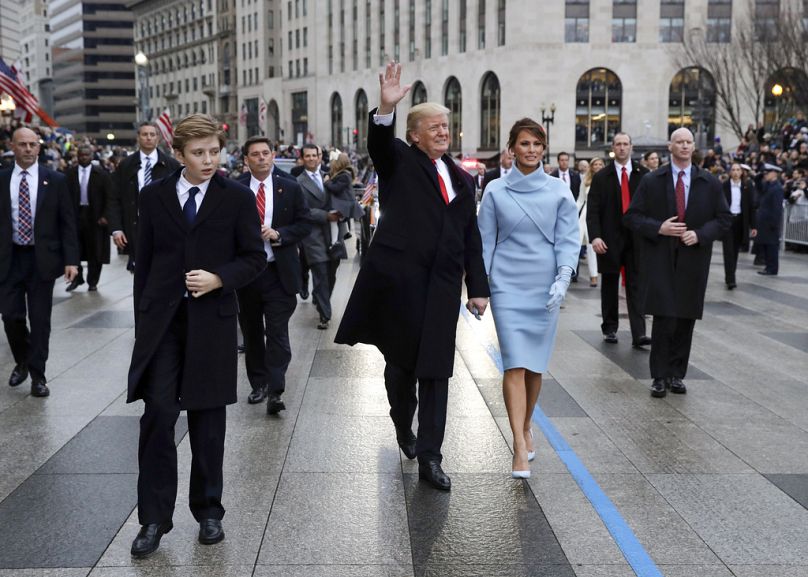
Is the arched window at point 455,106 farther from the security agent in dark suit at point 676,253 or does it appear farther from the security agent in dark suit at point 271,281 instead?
the security agent in dark suit at point 271,281

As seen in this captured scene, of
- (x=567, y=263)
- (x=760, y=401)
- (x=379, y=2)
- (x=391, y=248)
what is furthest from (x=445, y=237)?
(x=379, y=2)

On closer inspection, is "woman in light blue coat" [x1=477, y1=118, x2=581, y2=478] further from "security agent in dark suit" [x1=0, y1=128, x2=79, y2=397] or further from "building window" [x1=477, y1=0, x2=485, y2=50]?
"building window" [x1=477, y1=0, x2=485, y2=50]

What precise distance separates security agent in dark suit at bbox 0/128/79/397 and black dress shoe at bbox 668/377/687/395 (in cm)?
494

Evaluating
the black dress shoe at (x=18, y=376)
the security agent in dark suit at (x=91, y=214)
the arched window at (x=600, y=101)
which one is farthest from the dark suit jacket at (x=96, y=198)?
the arched window at (x=600, y=101)

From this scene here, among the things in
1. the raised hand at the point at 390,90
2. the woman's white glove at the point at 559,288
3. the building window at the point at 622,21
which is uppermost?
the building window at the point at 622,21

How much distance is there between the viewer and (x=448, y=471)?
5.74 meters

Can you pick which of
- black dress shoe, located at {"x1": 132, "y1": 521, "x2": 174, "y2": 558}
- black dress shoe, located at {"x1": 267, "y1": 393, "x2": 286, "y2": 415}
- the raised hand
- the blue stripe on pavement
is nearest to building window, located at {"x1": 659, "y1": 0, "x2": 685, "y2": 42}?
the blue stripe on pavement

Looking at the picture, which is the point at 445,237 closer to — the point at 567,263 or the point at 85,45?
the point at 567,263

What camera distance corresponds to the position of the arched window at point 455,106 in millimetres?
76562

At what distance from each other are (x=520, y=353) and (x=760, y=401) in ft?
9.61

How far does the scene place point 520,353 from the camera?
5699 millimetres

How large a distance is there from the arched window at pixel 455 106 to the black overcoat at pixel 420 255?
235 ft

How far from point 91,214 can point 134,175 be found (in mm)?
4987

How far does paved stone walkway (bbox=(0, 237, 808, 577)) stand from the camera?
4.42 metres
